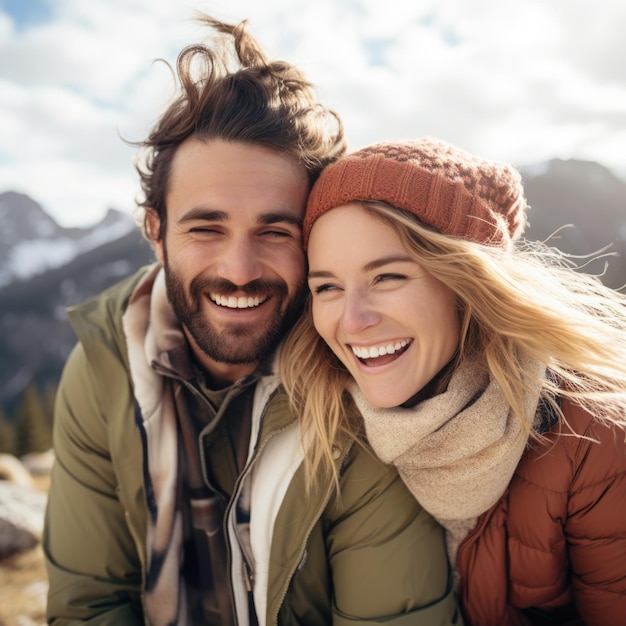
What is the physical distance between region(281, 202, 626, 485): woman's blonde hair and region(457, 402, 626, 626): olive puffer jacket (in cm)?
14

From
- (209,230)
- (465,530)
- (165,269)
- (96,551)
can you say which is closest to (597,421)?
(465,530)

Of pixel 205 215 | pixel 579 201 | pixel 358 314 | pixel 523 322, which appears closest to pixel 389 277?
pixel 358 314

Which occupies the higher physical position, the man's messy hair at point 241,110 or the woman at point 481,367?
the man's messy hair at point 241,110

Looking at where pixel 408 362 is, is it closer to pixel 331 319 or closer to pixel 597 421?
pixel 331 319

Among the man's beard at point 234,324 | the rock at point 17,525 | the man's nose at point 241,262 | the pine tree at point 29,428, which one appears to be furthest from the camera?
the pine tree at point 29,428

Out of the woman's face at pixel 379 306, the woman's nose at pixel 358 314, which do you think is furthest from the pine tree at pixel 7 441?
the woman's nose at pixel 358 314

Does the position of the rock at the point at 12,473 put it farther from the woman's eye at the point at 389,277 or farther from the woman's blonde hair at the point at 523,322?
the woman's eye at the point at 389,277

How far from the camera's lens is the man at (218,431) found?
2.27 metres

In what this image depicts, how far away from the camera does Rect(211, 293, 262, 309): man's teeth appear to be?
2525mm

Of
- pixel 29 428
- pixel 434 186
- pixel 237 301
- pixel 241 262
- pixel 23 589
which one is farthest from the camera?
pixel 29 428

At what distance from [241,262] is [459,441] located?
119cm

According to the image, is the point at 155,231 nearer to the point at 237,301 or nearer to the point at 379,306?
the point at 237,301

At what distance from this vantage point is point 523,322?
6.57 feet

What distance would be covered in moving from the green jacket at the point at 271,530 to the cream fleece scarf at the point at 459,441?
203 millimetres
